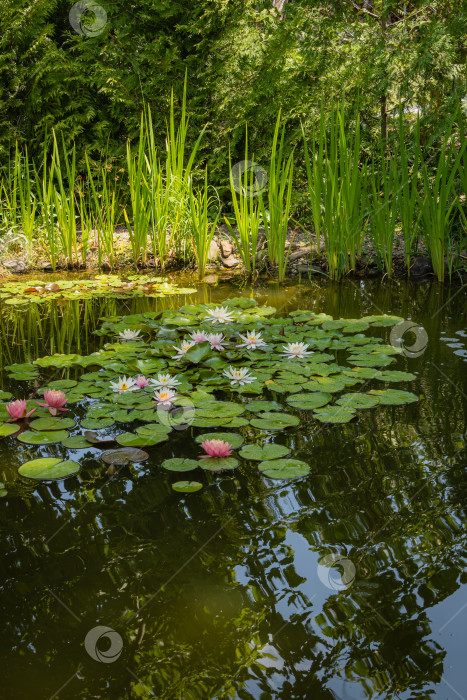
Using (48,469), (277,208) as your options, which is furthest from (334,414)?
(277,208)

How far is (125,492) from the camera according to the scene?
1.30 meters

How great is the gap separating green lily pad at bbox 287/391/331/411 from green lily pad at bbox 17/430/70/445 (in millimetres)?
705

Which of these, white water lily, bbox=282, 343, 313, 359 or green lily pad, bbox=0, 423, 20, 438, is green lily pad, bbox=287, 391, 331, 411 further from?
green lily pad, bbox=0, 423, 20, 438

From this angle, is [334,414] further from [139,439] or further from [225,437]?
[139,439]

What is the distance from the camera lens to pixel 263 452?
144 cm

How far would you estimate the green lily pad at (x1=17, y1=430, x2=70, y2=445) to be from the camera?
5.02 ft

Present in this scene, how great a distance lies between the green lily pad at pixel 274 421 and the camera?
1.58 meters

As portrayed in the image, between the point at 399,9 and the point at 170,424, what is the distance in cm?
395
